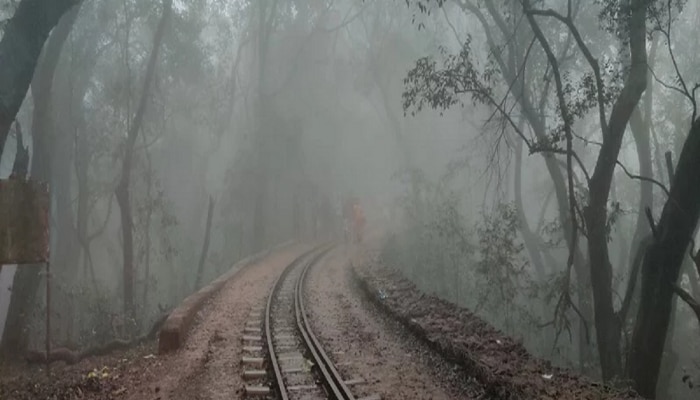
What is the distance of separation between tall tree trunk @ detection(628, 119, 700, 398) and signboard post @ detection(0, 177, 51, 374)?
9.20 meters

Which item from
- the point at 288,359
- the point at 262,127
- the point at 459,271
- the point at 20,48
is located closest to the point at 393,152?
the point at 262,127

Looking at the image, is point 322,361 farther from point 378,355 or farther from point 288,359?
point 378,355

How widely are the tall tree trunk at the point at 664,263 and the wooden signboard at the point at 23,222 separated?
9204mm

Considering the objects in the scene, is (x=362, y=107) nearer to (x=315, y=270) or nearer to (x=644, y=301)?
(x=315, y=270)

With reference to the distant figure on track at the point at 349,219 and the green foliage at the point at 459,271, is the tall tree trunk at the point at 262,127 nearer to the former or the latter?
the distant figure on track at the point at 349,219

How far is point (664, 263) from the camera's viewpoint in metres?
9.50

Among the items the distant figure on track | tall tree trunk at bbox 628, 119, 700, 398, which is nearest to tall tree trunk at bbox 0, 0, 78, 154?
tall tree trunk at bbox 628, 119, 700, 398

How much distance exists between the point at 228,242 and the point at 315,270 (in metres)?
26.8

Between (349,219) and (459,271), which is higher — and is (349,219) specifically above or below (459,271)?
above

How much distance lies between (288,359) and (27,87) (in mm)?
6936

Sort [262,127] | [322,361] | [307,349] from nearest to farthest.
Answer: [322,361]
[307,349]
[262,127]

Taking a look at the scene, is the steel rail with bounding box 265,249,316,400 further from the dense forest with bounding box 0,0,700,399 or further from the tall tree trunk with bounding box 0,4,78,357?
the tall tree trunk with bounding box 0,4,78,357

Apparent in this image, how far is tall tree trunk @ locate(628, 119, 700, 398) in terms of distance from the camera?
9.29 meters

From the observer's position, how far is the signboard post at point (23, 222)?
8.20 meters
